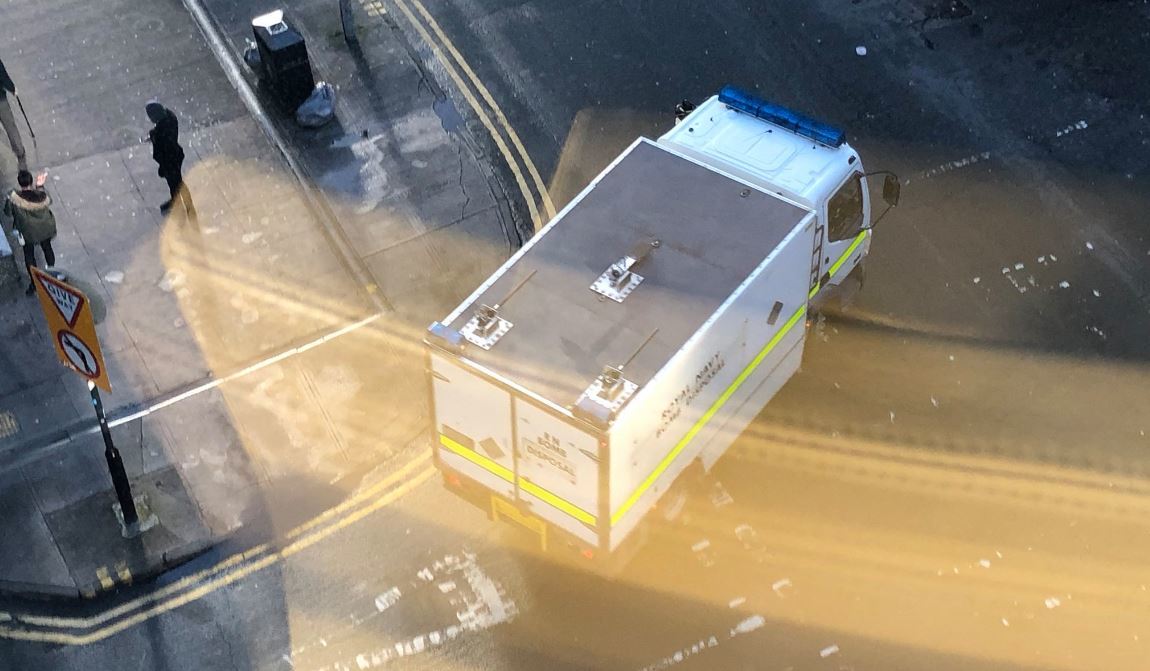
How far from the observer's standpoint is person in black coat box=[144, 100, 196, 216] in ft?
46.9

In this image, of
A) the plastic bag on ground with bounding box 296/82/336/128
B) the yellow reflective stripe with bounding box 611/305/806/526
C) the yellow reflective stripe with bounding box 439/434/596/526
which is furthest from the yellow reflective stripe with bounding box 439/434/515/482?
the plastic bag on ground with bounding box 296/82/336/128

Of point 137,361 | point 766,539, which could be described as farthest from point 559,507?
point 137,361

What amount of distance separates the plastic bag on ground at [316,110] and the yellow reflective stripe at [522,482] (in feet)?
23.5

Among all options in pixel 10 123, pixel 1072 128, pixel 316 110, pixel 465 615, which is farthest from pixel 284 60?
pixel 1072 128

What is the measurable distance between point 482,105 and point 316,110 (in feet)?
7.70

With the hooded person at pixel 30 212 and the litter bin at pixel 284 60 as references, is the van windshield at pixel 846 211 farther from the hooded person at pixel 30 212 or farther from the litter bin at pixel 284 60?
the hooded person at pixel 30 212

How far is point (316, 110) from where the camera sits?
16719 millimetres

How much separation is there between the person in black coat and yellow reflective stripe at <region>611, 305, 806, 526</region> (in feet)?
24.9

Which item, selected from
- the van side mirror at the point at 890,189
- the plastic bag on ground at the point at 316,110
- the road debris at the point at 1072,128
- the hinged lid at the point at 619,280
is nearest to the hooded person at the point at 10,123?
A: the plastic bag on ground at the point at 316,110

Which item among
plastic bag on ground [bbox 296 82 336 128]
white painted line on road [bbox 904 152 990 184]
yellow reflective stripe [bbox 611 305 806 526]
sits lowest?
white painted line on road [bbox 904 152 990 184]

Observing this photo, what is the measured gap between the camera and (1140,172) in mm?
16344

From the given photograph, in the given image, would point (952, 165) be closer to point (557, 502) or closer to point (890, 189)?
point (890, 189)

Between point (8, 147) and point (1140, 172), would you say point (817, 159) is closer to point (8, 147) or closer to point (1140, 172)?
A: point (1140, 172)

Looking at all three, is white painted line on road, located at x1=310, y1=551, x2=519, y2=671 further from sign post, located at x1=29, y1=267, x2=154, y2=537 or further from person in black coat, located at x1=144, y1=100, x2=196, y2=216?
person in black coat, located at x1=144, y1=100, x2=196, y2=216
